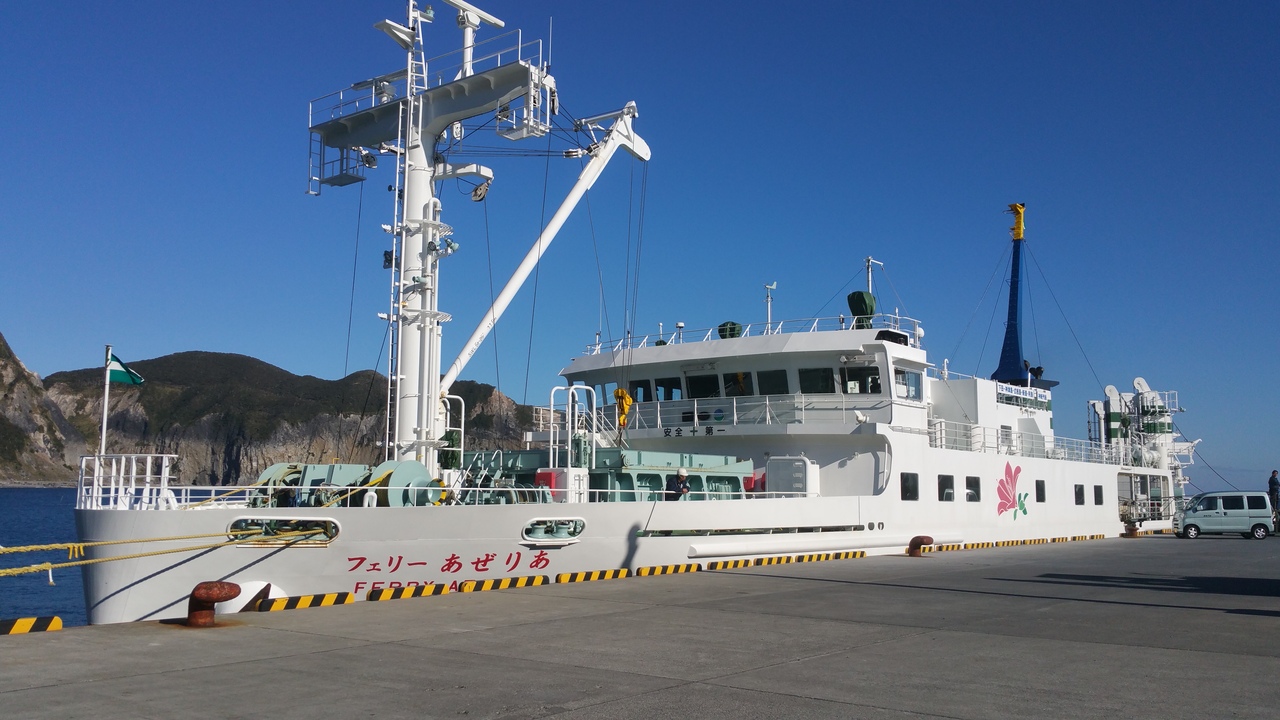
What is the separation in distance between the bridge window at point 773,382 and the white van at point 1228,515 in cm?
1914

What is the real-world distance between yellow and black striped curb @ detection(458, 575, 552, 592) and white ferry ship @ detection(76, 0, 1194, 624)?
0.15m

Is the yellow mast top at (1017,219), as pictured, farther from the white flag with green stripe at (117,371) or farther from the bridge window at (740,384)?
the white flag with green stripe at (117,371)

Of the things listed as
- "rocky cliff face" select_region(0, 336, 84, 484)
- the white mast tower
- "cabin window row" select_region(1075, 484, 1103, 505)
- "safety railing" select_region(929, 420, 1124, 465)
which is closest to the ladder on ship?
the white mast tower

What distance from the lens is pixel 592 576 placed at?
1459 centimetres

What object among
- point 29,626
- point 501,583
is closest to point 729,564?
point 501,583

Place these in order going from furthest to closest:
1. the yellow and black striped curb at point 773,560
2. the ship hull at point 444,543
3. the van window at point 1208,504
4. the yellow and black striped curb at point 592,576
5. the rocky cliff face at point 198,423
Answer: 1. the rocky cliff face at point 198,423
2. the van window at point 1208,504
3. the yellow and black striped curb at point 773,560
4. the yellow and black striped curb at point 592,576
5. the ship hull at point 444,543

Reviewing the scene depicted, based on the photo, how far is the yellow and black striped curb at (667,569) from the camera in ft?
50.2

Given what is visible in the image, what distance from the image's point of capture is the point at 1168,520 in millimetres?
37000

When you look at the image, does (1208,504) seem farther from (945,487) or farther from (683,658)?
(683,658)

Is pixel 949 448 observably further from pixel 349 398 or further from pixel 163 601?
pixel 349 398

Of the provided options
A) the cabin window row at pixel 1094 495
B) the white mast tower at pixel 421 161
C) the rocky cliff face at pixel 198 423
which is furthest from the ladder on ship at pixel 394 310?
the rocky cliff face at pixel 198 423

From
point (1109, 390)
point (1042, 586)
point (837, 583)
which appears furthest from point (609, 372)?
point (1109, 390)

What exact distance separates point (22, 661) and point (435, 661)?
10.8ft

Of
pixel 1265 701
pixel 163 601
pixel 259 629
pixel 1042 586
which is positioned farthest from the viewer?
pixel 1042 586
